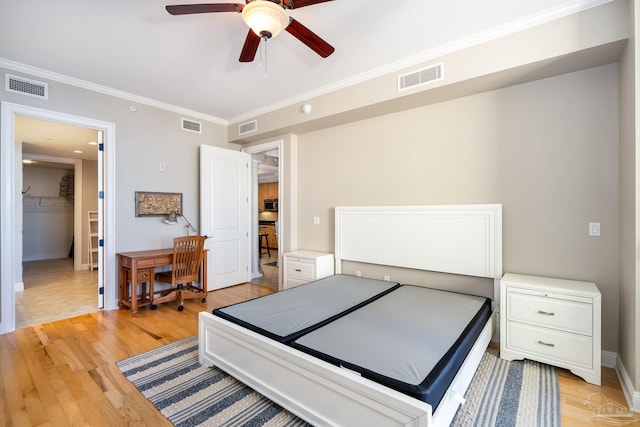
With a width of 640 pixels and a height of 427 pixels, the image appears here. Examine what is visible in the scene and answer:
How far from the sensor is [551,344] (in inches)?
85.6

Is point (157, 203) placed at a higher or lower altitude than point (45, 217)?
higher

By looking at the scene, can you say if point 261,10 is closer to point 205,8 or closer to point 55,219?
point 205,8

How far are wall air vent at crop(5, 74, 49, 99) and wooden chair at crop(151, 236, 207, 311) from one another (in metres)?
2.12

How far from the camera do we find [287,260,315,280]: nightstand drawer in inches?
147

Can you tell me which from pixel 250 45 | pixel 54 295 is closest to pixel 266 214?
pixel 54 295

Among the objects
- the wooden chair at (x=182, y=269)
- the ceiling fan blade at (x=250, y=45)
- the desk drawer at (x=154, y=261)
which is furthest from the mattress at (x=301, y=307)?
the ceiling fan blade at (x=250, y=45)

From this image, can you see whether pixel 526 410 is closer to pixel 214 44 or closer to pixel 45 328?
pixel 214 44

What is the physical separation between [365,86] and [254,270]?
3702 mm

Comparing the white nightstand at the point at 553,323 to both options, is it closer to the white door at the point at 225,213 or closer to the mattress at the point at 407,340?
the mattress at the point at 407,340

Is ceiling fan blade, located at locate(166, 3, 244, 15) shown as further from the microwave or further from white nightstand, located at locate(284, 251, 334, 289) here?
the microwave

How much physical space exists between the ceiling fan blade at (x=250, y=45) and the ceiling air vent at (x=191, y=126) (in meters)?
2.49

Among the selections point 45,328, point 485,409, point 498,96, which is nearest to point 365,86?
point 498,96

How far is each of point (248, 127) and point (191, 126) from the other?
870mm

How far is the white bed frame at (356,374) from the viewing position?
1379 mm
